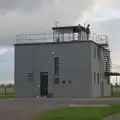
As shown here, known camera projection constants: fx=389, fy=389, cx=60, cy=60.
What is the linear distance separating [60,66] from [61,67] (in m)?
0.21

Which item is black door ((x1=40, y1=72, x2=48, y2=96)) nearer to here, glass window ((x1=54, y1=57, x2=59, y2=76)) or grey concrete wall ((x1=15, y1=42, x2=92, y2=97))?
grey concrete wall ((x1=15, y1=42, x2=92, y2=97))

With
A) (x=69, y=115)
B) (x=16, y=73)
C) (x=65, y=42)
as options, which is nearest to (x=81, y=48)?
(x=65, y=42)

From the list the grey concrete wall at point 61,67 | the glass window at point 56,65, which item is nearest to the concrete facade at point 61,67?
the grey concrete wall at point 61,67

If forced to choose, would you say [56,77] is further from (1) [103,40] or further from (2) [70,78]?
(1) [103,40]

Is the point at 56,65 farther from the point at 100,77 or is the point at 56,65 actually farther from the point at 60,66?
the point at 100,77

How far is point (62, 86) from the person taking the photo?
1854 inches

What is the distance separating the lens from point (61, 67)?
46875 millimetres

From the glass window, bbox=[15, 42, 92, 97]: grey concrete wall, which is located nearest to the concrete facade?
bbox=[15, 42, 92, 97]: grey concrete wall

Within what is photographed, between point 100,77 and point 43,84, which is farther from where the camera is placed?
point 100,77

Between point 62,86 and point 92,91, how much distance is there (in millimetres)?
3664

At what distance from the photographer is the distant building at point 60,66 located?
153 feet

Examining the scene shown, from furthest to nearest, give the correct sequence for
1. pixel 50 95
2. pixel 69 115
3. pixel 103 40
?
1. pixel 103 40
2. pixel 50 95
3. pixel 69 115

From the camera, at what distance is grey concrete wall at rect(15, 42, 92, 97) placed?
1831 inches

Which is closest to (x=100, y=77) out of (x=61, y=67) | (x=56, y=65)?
(x=61, y=67)
